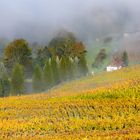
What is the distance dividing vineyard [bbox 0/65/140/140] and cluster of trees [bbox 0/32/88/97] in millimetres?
61138

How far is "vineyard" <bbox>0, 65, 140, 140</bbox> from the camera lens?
33625 mm

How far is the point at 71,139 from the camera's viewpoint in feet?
101

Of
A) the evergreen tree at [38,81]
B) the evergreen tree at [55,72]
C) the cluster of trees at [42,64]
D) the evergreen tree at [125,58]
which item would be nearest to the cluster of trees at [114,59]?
Answer: the evergreen tree at [125,58]

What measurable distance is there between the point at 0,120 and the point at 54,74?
249 ft

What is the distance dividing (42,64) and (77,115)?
10659cm

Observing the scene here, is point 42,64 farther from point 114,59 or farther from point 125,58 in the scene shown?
point 125,58

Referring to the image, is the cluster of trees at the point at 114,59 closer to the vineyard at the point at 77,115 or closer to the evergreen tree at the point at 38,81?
the evergreen tree at the point at 38,81

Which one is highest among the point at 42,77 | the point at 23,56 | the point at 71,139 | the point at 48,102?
the point at 23,56

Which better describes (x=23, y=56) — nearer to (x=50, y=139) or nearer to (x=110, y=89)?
(x=110, y=89)

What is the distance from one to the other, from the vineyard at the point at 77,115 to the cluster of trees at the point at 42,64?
61.1 m

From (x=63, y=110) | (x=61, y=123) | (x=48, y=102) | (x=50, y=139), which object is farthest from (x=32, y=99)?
(x=50, y=139)

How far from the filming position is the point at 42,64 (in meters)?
146

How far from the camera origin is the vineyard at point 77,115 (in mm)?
33625

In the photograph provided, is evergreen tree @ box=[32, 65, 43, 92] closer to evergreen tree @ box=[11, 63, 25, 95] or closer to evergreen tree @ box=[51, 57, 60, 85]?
evergreen tree @ box=[11, 63, 25, 95]
